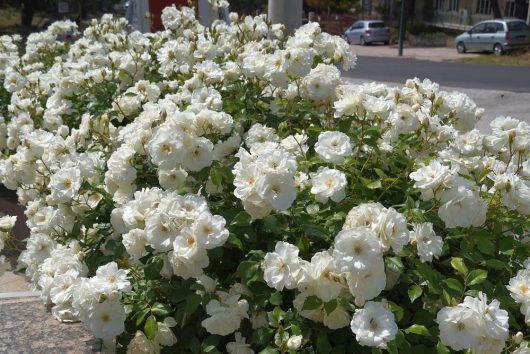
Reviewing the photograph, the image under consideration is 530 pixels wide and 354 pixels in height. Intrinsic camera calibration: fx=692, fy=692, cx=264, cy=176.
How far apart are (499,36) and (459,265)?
27.5 m

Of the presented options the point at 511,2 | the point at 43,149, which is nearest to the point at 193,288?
the point at 43,149

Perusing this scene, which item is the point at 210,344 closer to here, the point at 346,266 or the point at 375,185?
the point at 346,266

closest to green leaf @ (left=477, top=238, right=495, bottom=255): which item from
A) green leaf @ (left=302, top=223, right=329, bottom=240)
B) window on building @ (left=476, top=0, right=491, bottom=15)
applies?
green leaf @ (left=302, top=223, right=329, bottom=240)

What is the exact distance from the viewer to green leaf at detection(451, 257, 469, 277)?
81.4 inches

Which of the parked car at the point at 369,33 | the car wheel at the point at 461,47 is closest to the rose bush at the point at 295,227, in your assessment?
the car wheel at the point at 461,47

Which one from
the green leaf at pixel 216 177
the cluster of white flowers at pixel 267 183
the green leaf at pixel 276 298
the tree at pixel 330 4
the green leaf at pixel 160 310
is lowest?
the tree at pixel 330 4

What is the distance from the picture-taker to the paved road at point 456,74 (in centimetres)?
1526

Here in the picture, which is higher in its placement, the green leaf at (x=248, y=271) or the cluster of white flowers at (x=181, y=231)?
the cluster of white flowers at (x=181, y=231)

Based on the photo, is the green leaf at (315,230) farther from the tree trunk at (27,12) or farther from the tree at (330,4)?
the tree at (330,4)

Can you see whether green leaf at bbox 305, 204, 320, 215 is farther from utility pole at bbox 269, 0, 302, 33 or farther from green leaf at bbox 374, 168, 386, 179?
utility pole at bbox 269, 0, 302, 33

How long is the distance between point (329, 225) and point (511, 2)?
139 ft

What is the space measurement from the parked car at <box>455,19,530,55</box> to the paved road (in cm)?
563

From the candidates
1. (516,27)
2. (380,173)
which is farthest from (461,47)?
(380,173)

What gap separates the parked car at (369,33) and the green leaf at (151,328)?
3519 cm
